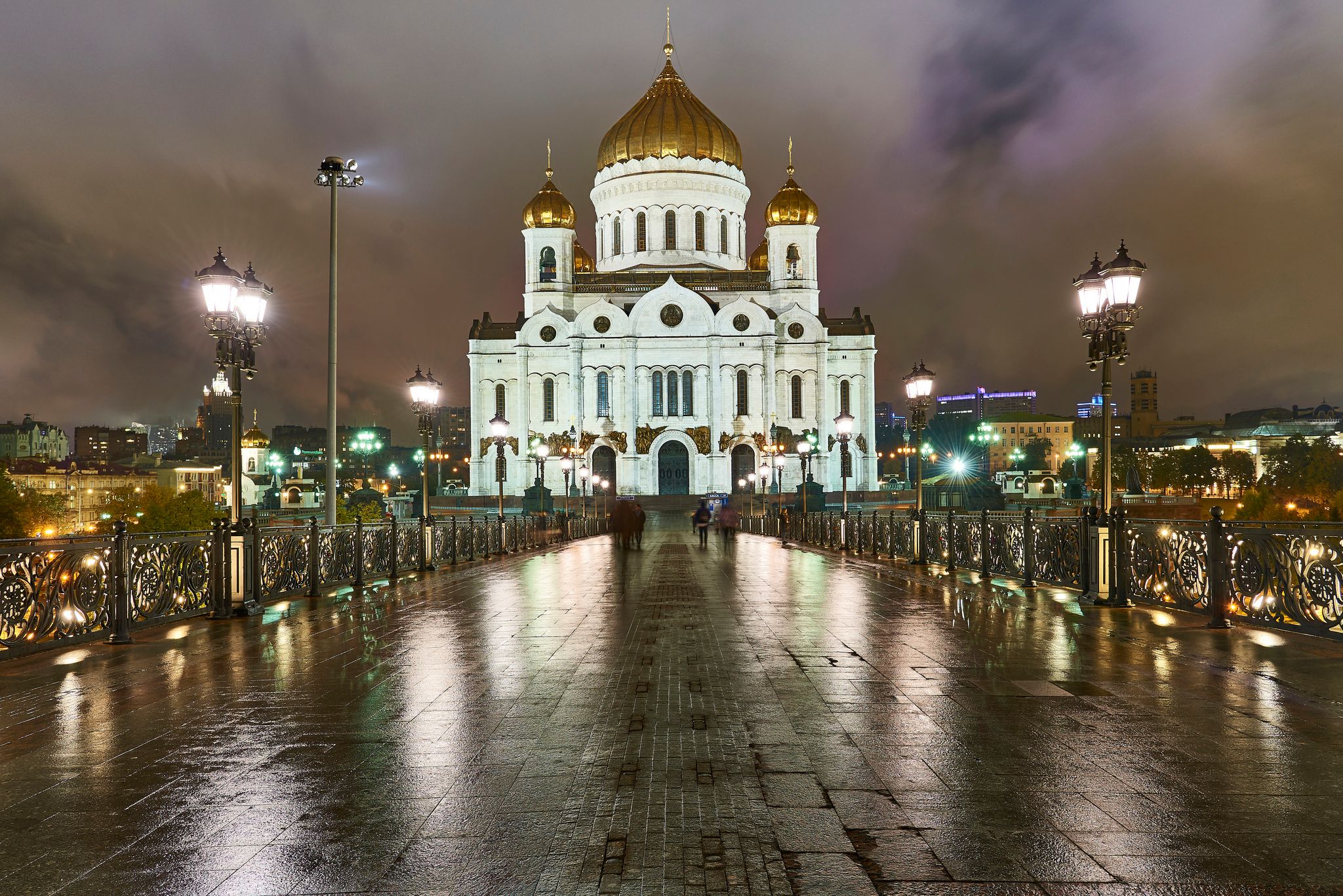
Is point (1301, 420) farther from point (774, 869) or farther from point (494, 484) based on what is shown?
point (774, 869)

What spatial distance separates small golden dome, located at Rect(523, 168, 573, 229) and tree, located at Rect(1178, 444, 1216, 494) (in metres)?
73.3

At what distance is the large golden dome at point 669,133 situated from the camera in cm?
7844

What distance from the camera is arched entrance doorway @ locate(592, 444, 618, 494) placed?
Result: 75062mm

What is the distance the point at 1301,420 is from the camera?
172m

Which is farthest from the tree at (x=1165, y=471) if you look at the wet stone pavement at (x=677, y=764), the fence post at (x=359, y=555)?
the wet stone pavement at (x=677, y=764)

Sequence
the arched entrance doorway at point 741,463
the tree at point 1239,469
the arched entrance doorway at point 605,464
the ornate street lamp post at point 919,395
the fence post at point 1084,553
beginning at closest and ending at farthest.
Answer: the fence post at point 1084,553 → the ornate street lamp post at point 919,395 → the arched entrance doorway at point 741,463 → the arched entrance doorway at point 605,464 → the tree at point 1239,469

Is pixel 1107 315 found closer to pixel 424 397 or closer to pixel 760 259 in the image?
pixel 424 397

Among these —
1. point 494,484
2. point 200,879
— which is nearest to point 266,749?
point 200,879

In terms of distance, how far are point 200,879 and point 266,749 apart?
2.01 m

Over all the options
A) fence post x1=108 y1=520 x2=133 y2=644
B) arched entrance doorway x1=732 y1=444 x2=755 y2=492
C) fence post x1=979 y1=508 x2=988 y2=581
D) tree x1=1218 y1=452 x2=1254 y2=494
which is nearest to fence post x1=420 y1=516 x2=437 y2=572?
fence post x1=108 y1=520 x2=133 y2=644

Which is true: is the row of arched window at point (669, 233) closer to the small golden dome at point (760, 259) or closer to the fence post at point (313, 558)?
the small golden dome at point (760, 259)

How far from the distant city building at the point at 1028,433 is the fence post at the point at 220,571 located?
589ft

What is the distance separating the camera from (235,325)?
14.1 m

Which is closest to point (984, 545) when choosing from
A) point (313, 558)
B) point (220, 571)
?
point (313, 558)
